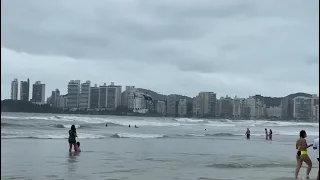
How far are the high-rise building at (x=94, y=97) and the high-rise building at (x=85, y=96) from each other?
854 mm

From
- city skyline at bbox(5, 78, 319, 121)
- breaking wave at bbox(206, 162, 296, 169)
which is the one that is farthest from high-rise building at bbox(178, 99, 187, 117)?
breaking wave at bbox(206, 162, 296, 169)

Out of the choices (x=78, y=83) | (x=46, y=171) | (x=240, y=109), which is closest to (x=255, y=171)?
(x=46, y=171)

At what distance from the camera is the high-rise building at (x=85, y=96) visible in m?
101

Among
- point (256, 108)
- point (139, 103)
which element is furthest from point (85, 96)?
point (256, 108)

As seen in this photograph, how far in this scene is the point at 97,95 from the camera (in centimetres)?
11319

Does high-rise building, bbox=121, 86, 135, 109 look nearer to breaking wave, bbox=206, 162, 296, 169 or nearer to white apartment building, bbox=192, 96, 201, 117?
white apartment building, bbox=192, 96, 201, 117

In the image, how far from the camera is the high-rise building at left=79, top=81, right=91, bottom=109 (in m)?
101

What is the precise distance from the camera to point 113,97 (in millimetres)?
117125

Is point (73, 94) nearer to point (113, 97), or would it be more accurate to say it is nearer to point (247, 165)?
point (113, 97)

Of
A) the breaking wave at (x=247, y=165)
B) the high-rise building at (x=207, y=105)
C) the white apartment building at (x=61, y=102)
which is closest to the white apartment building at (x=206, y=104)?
Answer: the high-rise building at (x=207, y=105)

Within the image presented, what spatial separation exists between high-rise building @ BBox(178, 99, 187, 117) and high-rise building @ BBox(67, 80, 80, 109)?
138ft

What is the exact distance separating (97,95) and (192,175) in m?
99.5

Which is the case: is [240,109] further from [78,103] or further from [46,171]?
[46,171]

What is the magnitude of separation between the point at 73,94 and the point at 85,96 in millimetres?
3158
